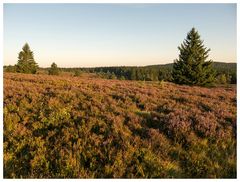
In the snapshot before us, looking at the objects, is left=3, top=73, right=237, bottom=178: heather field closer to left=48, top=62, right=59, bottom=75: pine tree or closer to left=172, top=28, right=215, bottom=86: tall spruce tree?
left=172, top=28, right=215, bottom=86: tall spruce tree

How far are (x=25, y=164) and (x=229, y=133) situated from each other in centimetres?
530

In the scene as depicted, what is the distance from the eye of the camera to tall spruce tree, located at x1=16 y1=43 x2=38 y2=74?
54.9m

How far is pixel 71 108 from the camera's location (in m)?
9.60

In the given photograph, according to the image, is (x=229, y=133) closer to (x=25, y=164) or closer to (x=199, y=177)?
(x=199, y=177)

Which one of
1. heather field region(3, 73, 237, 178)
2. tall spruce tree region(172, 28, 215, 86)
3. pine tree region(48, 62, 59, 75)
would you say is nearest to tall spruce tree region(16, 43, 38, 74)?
pine tree region(48, 62, 59, 75)

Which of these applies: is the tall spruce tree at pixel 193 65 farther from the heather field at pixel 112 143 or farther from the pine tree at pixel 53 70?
the pine tree at pixel 53 70

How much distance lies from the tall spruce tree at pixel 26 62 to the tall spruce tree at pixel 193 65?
32.3 m

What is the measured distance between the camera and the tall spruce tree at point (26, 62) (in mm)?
54875

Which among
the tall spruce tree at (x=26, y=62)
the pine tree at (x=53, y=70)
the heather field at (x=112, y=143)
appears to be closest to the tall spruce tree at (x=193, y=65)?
the heather field at (x=112, y=143)

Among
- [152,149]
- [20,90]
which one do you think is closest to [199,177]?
[152,149]

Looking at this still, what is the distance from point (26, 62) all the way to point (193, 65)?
3567cm

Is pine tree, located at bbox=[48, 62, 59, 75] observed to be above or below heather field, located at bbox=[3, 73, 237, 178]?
above

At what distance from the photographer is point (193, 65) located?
1451 inches

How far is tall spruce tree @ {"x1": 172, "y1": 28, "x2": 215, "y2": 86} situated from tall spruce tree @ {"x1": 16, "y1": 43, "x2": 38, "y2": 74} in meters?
32.3
